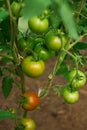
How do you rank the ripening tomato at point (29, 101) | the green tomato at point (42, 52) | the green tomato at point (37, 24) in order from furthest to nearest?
1. the ripening tomato at point (29, 101)
2. the green tomato at point (42, 52)
3. the green tomato at point (37, 24)

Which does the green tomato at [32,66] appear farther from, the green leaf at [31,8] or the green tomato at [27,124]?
the green leaf at [31,8]

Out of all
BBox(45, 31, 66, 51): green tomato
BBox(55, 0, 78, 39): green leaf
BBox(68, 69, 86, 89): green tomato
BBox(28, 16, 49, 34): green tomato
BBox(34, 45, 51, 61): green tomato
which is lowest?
BBox(68, 69, 86, 89): green tomato

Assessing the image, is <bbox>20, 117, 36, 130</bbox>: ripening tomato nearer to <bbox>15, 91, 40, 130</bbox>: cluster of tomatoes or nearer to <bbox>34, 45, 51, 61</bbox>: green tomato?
<bbox>15, 91, 40, 130</bbox>: cluster of tomatoes

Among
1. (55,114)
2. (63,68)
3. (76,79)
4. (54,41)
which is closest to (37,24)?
(54,41)

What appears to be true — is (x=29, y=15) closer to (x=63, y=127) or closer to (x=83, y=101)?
(x=63, y=127)

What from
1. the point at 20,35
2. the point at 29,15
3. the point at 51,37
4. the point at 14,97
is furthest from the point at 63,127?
the point at 29,15

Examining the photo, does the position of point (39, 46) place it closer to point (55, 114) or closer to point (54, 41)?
point (54, 41)

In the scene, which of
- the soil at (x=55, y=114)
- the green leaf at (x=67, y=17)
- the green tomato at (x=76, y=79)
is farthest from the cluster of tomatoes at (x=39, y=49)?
the soil at (x=55, y=114)

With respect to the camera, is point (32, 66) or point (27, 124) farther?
point (27, 124)

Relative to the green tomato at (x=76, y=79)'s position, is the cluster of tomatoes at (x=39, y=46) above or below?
above

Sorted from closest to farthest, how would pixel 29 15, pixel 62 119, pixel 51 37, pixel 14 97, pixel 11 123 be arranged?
1. pixel 29 15
2. pixel 51 37
3. pixel 11 123
4. pixel 62 119
5. pixel 14 97

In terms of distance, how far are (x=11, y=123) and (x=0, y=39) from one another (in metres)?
1.38

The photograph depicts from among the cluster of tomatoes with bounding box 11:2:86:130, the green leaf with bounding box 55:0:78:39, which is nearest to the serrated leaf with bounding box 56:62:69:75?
the cluster of tomatoes with bounding box 11:2:86:130

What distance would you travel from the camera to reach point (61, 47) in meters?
0.91
